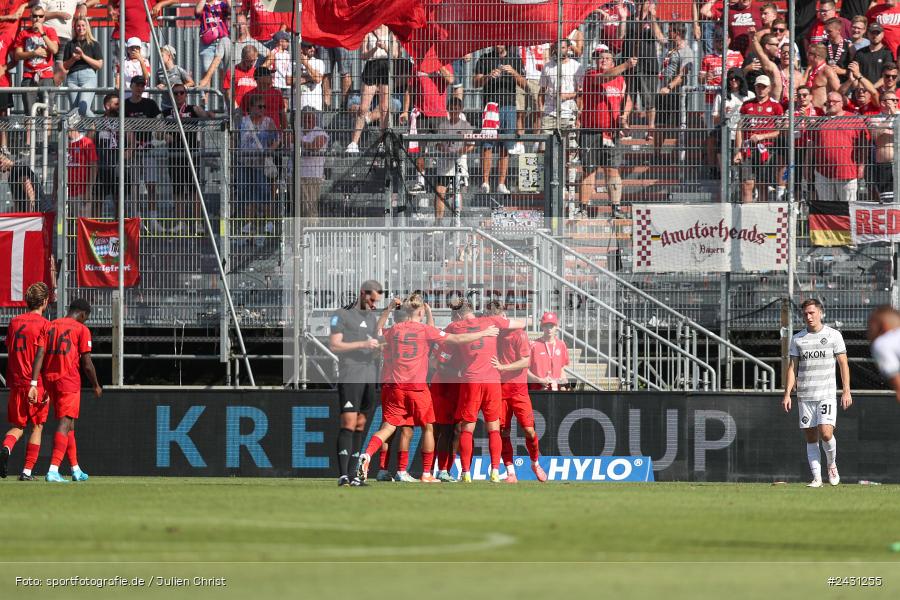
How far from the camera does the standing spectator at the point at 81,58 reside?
21.9 metres

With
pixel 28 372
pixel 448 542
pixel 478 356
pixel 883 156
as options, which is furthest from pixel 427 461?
pixel 448 542

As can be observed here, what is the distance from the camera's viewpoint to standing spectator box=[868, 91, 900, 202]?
739 inches

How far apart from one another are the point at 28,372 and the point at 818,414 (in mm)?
8000

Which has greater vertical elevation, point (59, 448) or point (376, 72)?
point (376, 72)

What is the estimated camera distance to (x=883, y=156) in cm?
1884

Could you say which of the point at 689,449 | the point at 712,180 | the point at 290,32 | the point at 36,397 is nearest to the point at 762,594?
the point at 36,397

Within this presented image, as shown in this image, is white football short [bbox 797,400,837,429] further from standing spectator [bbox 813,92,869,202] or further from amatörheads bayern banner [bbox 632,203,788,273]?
standing spectator [bbox 813,92,869,202]

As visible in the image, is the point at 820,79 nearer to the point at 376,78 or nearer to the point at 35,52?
the point at 376,78

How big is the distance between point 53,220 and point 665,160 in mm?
7530

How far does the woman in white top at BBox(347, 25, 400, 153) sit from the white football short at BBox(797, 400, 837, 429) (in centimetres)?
660

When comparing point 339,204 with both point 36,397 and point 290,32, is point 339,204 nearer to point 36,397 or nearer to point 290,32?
point 290,32

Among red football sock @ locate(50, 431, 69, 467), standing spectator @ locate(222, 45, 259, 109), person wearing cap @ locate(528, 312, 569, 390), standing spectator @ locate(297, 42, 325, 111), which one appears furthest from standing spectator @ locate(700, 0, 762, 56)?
red football sock @ locate(50, 431, 69, 467)

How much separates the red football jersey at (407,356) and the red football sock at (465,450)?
102cm

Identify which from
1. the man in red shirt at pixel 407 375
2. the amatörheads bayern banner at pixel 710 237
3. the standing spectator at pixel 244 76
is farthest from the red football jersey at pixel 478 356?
the standing spectator at pixel 244 76
